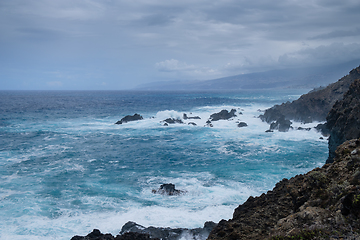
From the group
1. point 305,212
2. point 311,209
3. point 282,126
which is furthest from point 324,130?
point 305,212

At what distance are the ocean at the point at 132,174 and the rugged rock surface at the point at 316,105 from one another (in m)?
9.33

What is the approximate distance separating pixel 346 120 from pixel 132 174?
18.7 m

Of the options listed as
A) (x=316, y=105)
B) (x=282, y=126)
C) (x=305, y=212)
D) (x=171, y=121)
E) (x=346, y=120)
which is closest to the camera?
(x=305, y=212)

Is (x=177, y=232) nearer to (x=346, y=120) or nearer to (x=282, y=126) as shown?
(x=346, y=120)

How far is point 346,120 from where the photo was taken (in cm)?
1877

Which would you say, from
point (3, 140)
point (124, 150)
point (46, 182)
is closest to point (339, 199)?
point (46, 182)

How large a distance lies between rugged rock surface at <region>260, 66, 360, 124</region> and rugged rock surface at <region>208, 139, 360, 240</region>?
35.0 m

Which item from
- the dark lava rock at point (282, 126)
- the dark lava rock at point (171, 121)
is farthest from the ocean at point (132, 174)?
the dark lava rock at point (171, 121)

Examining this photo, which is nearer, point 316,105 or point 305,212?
point 305,212

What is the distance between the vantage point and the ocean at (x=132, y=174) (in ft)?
44.8

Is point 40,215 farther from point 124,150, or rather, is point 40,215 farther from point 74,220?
point 124,150

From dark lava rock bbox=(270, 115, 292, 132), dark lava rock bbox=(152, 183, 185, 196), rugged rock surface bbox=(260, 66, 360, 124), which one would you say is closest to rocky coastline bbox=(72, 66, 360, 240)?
dark lava rock bbox=(152, 183, 185, 196)

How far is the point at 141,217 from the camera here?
1365cm

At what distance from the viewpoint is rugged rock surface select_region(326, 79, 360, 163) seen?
57.9ft
